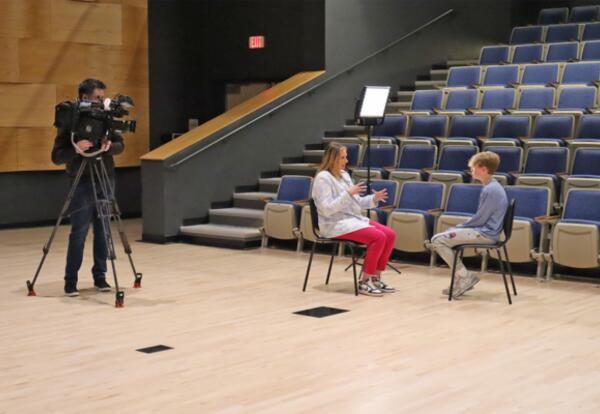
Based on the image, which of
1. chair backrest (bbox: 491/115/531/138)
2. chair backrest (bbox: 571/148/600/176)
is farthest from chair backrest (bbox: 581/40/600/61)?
chair backrest (bbox: 571/148/600/176)

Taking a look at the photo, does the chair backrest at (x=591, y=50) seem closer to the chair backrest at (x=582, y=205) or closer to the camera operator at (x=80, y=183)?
the chair backrest at (x=582, y=205)

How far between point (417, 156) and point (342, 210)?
2.03 m

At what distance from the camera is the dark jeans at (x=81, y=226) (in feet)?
16.5

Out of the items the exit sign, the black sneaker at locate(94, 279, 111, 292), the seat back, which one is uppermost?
the exit sign

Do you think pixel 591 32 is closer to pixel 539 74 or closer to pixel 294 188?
pixel 539 74

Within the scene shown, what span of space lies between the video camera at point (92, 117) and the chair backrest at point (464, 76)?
14.5 feet

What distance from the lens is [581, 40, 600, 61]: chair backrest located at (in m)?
8.28

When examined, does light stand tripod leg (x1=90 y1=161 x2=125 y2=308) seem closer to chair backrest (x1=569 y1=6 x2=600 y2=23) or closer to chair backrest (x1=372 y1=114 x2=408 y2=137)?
chair backrest (x1=372 y1=114 x2=408 y2=137)

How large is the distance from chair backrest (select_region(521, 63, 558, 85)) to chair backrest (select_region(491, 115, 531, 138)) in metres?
1.10

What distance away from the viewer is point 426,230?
6180mm

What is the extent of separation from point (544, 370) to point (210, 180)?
4.60m

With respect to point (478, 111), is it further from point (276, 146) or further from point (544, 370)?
point (544, 370)

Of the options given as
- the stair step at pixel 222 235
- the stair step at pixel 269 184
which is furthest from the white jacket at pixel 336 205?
the stair step at pixel 269 184

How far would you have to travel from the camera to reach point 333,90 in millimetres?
8734
